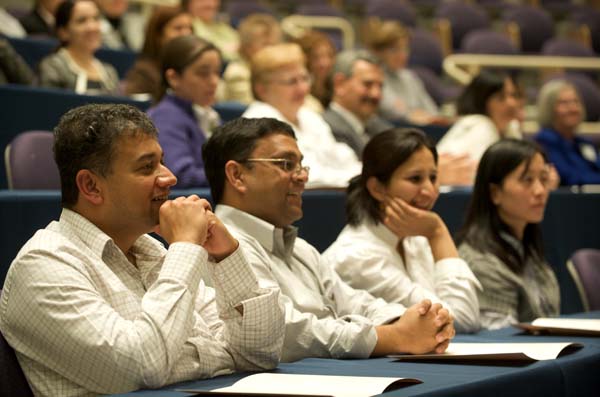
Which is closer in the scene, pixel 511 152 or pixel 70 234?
pixel 70 234

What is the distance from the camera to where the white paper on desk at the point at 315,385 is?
177cm

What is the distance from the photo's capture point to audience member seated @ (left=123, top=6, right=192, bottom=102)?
15.4 feet

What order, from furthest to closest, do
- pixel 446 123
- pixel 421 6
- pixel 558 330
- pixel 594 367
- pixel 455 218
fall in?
pixel 421 6
pixel 446 123
pixel 455 218
pixel 558 330
pixel 594 367

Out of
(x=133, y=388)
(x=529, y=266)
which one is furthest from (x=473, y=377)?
(x=529, y=266)

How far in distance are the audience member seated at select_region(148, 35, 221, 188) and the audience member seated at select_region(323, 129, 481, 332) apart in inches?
34.9

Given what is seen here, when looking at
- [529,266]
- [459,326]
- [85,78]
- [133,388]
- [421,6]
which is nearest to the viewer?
[133,388]

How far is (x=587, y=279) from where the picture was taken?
139 inches

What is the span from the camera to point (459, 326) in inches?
114

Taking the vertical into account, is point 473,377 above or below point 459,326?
above

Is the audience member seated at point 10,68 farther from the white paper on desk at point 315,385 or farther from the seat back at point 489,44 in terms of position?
the seat back at point 489,44

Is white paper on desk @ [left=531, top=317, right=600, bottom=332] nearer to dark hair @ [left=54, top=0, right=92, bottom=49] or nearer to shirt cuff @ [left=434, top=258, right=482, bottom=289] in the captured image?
shirt cuff @ [left=434, top=258, right=482, bottom=289]

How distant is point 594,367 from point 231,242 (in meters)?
0.84

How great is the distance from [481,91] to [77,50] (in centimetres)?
194

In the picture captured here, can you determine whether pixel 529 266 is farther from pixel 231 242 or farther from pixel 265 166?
pixel 231 242
